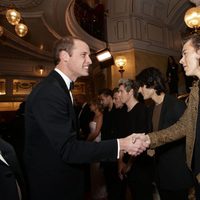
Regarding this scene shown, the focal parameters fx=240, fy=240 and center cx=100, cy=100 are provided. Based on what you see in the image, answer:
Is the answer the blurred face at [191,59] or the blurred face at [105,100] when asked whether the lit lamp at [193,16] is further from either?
the blurred face at [191,59]

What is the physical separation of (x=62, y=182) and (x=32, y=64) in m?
9.80

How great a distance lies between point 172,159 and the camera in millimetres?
2191

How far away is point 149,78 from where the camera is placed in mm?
2545

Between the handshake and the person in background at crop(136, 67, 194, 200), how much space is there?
25 cm

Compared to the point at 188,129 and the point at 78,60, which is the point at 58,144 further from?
the point at 188,129

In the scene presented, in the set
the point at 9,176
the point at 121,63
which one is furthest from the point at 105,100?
the point at 121,63

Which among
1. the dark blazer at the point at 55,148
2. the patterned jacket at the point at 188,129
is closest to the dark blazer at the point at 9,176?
the dark blazer at the point at 55,148

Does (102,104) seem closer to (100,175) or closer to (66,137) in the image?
(100,175)

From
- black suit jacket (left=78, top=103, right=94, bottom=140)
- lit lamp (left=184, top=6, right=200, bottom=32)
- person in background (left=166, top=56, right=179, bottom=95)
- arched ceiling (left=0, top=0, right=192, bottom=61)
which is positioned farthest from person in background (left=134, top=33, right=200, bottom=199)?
person in background (left=166, top=56, right=179, bottom=95)

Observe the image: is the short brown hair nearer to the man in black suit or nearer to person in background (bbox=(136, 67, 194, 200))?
the man in black suit

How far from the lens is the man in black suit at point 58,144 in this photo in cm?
147

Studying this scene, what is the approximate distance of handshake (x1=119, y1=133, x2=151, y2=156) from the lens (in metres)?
1.66

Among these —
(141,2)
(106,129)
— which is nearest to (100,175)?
(106,129)

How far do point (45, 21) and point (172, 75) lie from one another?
487 cm
